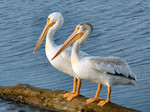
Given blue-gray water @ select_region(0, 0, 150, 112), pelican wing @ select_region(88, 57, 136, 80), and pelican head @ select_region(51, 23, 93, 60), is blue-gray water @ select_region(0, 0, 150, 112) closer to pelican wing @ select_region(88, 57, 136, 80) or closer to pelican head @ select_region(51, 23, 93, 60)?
pelican wing @ select_region(88, 57, 136, 80)

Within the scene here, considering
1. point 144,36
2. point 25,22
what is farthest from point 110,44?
point 25,22

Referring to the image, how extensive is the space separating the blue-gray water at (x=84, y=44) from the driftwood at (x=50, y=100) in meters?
0.23

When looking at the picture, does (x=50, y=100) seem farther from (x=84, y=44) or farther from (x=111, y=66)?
(x=84, y=44)

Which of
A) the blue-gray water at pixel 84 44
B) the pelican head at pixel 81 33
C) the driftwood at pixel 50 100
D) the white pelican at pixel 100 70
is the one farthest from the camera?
the blue-gray water at pixel 84 44

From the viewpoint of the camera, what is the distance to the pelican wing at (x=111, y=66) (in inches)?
282

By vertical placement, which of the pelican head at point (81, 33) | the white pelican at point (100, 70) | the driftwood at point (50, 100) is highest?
the pelican head at point (81, 33)

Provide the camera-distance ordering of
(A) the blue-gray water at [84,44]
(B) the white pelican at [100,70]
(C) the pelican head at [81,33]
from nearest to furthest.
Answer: (B) the white pelican at [100,70] → (C) the pelican head at [81,33] → (A) the blue-gray water at [84,44]

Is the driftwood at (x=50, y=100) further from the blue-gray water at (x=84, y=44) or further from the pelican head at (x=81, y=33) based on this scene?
the pelican head at (x=81, y=33)

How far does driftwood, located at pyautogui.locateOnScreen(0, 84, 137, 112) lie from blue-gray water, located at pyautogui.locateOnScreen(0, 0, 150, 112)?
0.23 meters

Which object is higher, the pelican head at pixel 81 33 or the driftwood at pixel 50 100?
the pelican head at pixel 81 33

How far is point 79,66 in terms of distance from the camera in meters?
7.16

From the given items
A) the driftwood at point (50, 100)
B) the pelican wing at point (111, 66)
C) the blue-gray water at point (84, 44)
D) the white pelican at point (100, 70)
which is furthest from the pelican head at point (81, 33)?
the blue-gray water at point (84, 44)

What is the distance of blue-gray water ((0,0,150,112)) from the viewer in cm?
919

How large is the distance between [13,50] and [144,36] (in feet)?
13.3
